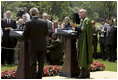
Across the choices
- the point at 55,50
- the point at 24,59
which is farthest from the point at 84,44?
the point at 55,50

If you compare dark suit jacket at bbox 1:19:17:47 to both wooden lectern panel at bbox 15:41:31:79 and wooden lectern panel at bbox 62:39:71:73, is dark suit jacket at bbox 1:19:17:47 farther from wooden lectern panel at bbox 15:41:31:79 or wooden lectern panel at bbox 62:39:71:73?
wooden lectern panel at bbox 15:41:31:79

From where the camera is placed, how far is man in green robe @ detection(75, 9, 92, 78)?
10.9m

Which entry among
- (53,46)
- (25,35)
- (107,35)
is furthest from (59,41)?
(25,35)

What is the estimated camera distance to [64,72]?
11.7 metres

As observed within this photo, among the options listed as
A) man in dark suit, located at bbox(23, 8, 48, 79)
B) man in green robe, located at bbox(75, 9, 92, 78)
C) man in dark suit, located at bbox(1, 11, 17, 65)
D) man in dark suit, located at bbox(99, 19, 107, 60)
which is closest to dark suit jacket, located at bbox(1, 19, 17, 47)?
man in dark suit, located at bbox(1, 11, 17, 65)

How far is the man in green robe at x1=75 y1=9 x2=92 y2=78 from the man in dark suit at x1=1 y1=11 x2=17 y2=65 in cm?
496

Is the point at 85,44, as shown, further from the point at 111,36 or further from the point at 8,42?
the point at 111,36

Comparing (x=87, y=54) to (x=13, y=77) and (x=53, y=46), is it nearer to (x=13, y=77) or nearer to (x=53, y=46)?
(x=13, y=77)

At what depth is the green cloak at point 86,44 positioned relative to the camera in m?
10.9

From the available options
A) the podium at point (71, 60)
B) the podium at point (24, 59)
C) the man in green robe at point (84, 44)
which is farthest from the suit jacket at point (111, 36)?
→ the podium at point (24, 59)

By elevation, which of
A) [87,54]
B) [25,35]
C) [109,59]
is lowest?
[109,59]

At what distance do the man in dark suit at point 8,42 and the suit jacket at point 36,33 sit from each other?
543 cm

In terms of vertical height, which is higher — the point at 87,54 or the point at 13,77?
the point at 87,54

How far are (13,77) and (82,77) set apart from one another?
2.16m
